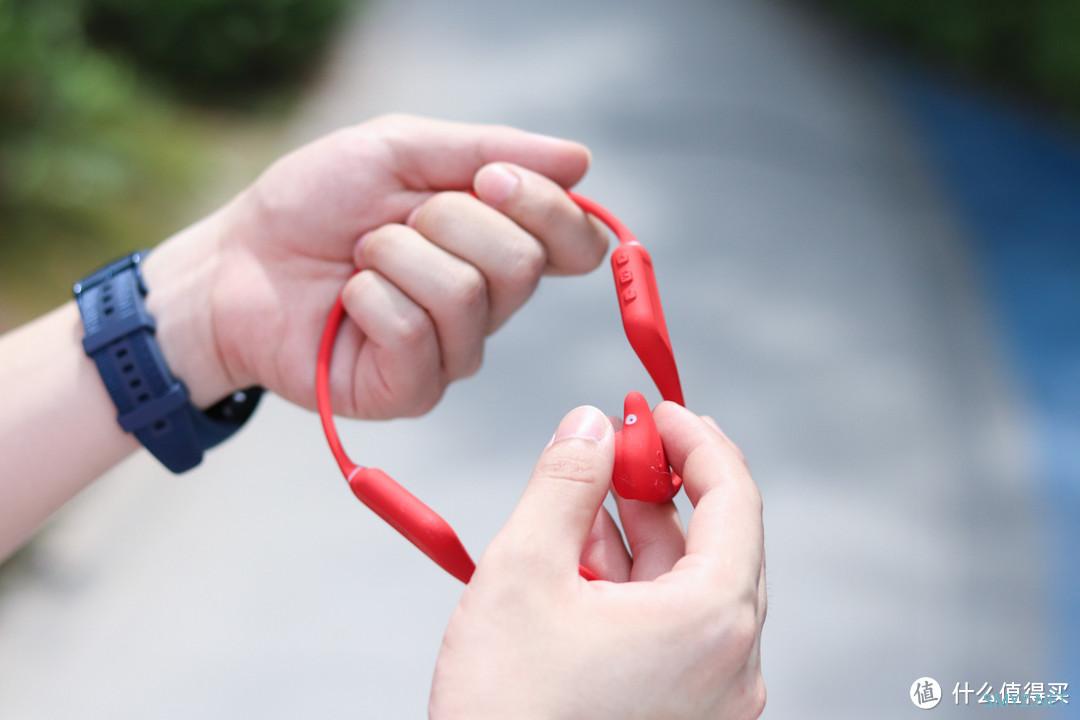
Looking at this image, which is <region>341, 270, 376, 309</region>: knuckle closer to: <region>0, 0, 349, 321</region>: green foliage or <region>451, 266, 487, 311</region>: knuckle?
<region>451, 266, 487, 311</region>: knuckle

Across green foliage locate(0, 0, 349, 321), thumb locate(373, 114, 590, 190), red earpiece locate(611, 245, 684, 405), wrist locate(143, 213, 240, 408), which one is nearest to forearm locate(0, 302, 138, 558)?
wrist locate(143, 213, 240, 408)

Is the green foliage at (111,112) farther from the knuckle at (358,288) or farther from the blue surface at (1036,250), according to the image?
the blue surface at (1036,250)

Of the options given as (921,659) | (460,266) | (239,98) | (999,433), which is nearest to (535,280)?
(460,266)

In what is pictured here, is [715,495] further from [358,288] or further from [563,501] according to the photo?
[358,288]

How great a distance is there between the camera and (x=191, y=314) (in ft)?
5.18

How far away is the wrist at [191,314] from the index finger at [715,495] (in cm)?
77

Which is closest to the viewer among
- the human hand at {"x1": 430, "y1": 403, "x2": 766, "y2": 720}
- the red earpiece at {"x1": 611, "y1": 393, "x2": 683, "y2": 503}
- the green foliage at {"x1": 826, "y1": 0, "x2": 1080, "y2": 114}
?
the human hand at {"x1": 430, "y1": 403, "x2": 766, "y2": 720}

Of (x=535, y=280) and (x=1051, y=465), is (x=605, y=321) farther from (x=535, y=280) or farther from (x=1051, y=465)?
(x=535, y=280)

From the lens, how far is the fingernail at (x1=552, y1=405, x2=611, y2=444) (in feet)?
3.44

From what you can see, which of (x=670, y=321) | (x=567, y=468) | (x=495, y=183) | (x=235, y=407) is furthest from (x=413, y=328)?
(x=670, y=321)

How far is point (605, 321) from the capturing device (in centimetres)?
351

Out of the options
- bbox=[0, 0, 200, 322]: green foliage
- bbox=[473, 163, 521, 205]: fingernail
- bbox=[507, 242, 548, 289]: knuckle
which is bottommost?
bbox=[0, 0, 200, 322]: green foliage

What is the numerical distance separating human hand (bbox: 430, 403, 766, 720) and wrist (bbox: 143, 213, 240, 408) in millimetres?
755

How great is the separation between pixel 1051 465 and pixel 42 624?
2801mm
